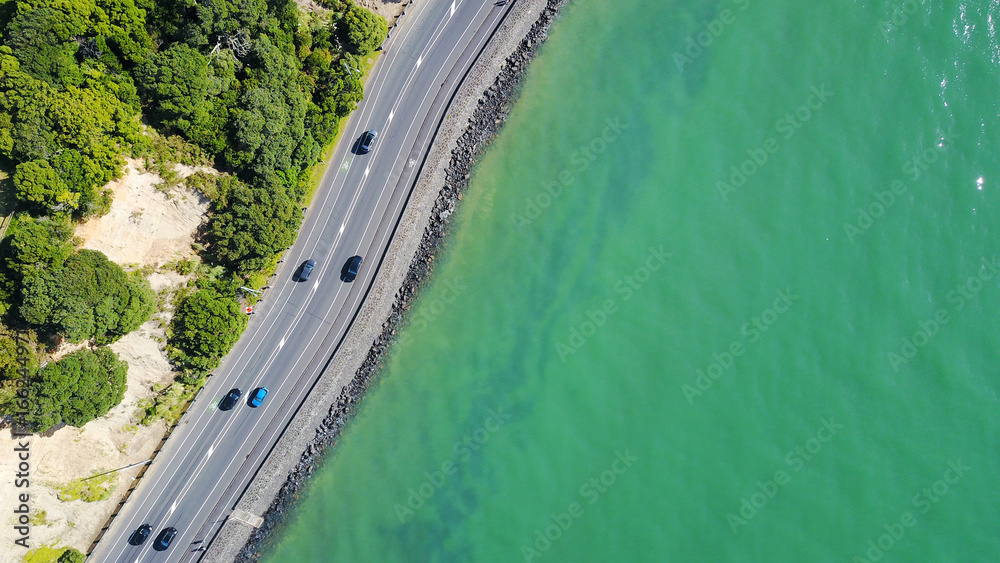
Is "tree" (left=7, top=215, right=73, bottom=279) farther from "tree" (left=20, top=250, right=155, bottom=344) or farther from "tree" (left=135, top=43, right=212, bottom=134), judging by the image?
"tree" (left=135, top=43, right=212, bottom=134)

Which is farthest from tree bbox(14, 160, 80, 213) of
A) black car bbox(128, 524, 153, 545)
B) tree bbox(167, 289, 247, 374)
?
black car bbox(128, 524, 153, 545)

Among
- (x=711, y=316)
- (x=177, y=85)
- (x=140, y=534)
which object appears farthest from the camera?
(x=711, y=316)

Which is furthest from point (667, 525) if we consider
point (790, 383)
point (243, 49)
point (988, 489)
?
point (243, 49)

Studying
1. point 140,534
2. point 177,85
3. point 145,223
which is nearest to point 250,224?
point 145,223

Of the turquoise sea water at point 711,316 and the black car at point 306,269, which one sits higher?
the turquoise sea water at point 711,316

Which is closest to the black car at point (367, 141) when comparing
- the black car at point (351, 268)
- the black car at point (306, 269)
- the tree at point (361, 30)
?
the tree at point (361, 30)

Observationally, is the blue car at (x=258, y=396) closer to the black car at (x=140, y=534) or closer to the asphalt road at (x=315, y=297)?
the asphalt road at (x=315, y=297)

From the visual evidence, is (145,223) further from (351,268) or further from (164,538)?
(164,538)
